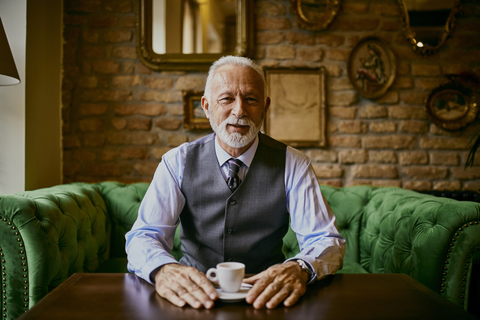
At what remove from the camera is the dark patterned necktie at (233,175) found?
1.34m

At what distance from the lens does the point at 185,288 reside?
863 millimetres

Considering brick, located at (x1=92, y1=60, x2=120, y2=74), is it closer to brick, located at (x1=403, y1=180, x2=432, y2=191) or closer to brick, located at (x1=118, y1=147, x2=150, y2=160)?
brick, located at (x1=118, y1=147, x2=150, y2=160)

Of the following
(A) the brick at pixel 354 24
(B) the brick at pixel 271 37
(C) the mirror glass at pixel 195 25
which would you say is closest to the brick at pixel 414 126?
(A) the brick at pixel 354 24

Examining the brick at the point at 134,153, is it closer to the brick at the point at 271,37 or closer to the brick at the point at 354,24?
the brick at the point at 271,37

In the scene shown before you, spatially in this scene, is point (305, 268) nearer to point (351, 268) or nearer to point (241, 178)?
point (241, 178)

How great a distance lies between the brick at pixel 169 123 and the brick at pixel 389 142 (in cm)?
143

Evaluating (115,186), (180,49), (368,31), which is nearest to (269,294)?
(115,186)

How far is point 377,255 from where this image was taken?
1.84 meters

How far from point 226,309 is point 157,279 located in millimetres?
255

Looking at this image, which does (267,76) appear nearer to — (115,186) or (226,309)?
(115,186)

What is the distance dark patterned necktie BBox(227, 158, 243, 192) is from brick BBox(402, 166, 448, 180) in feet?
5.71

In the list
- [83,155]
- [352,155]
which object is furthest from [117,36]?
Result: [352,155]

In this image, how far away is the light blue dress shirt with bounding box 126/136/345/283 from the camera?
1.17 metres

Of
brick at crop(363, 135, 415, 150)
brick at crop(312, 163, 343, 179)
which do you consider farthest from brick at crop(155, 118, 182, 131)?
brick at crop(363, 135, 415, 150)
